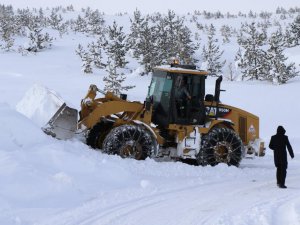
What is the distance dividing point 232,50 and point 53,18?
23.9m

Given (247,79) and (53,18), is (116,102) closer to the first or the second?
(247,79)

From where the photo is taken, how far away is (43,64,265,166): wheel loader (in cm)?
1173

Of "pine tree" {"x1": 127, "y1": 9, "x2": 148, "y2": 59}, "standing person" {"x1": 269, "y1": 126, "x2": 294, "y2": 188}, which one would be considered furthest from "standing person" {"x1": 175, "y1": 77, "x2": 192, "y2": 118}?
"pine tree" {"x1": 127, "y1": 9, "x2": 148, "y2": 59}

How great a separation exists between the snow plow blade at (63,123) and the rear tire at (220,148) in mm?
3228

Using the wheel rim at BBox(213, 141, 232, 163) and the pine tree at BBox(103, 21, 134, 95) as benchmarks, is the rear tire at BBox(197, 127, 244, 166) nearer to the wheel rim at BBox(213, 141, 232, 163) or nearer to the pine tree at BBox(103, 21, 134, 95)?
the wheel rim at BBox(213, 141, 232, 163)

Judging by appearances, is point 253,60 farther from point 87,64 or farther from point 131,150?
point 131,150

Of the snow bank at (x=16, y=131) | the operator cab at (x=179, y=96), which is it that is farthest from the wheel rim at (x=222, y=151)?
the snow bank at (x=16, y=131)

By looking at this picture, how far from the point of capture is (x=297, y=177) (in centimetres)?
1173

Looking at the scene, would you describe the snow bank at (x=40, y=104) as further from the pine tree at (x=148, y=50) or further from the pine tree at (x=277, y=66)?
the pine tree at (x=148, y=50)

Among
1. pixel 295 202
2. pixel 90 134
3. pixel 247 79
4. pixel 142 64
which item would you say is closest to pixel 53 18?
pixel 142 64

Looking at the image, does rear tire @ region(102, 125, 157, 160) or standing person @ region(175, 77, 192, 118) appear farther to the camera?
standing person @ region(175, 77, 192, 118)

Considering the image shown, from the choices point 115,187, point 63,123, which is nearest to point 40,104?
point 63,123

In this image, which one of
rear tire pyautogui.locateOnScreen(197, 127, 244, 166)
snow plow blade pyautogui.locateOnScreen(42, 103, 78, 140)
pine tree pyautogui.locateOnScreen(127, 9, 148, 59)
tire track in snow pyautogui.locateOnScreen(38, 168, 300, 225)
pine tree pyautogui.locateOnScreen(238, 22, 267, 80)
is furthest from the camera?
pine tree pyautogui.locateOnScreen(127, 9, 148, 59)

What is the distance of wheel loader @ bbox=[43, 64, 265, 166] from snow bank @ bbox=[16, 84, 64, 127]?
23 cm
